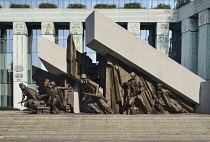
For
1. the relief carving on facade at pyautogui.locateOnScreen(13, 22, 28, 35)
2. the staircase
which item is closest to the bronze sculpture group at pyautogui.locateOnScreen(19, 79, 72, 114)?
the staircase

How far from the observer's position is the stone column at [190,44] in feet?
72.6

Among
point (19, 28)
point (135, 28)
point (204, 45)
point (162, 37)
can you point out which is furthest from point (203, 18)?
point (19, 28)

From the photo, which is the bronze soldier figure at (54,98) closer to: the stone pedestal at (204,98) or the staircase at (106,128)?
the staircase at (106,128)

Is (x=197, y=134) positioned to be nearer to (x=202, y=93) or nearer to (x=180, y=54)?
(x=202, y=93)

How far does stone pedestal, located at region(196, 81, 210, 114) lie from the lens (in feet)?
34.7

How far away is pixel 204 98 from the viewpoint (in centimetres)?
1071

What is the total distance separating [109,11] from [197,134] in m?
17.6

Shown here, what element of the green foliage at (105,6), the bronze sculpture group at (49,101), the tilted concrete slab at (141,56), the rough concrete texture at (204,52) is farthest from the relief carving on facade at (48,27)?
the tilted concrete slab at (141,56)

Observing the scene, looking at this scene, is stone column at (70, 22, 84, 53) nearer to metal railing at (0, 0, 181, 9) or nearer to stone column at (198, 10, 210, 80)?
metal railing at (0, 0, 181, 9)

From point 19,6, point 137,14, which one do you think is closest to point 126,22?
point 137,14

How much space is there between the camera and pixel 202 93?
10.8 m

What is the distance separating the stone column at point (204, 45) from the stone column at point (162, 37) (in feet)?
11.9

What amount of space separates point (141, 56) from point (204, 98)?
10.7ft

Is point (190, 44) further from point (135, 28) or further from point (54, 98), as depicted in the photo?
point (54, 98)
